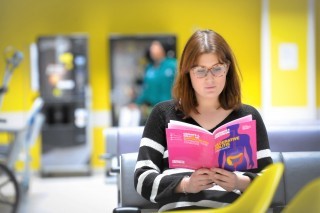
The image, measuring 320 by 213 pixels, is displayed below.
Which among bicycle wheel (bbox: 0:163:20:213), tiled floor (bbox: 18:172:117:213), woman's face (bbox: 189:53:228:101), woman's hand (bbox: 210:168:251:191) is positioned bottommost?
tiled floor (bbox: 18:172:117:213)

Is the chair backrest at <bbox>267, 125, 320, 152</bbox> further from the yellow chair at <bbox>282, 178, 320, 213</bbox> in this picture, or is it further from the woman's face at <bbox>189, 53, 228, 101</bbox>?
the yellow chair at <bbox>282, 178, 320, 213</bbox>

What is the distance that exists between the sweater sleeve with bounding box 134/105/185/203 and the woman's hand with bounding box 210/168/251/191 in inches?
5.9

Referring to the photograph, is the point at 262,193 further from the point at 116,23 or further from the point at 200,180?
the point at 116,23

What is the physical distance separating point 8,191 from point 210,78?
8.85ft

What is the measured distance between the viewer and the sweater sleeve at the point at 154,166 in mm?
1825

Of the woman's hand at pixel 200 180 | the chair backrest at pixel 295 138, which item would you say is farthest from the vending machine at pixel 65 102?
the woman's hand at pixel 200 180

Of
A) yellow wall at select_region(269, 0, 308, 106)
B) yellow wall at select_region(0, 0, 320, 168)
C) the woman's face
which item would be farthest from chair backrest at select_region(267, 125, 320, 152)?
yellow wall at select_region(0, 0, 320, 168)

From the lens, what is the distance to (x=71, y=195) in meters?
5.52

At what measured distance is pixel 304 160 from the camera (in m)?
2.19

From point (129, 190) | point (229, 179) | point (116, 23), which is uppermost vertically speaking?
point (116, 23)

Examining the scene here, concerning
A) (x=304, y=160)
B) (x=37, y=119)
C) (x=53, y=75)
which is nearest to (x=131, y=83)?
(x=53, y=75)

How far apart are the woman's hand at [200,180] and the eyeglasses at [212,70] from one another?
36cm

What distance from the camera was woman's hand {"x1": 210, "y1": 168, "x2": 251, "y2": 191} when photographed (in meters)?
1.72

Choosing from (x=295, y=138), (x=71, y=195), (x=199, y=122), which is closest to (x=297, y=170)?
(x=199, y=122)
